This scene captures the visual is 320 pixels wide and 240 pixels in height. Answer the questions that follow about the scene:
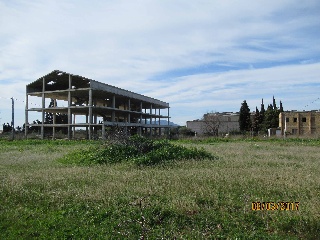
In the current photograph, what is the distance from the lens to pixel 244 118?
6706cm

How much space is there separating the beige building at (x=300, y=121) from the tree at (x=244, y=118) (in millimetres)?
6786

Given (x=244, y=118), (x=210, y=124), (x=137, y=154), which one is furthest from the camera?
(x=210, y=124)

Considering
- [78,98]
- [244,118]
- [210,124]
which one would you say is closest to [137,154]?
[78,98]

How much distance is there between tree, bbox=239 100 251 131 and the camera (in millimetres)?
66631

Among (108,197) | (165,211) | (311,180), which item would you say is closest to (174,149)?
(311,180)

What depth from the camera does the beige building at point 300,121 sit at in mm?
62000

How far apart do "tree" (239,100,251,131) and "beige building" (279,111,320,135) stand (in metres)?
6.79

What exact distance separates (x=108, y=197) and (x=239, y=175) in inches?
160

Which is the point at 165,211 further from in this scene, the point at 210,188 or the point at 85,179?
the point at 85,179

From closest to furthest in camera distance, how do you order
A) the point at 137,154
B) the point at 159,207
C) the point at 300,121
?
the point at 159,207 → the point at 137,154 → the point at 300,121

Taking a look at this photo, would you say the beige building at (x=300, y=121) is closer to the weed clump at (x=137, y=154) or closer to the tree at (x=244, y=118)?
the tree at (x=244, y=118)
